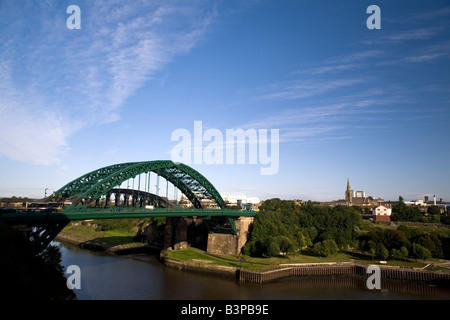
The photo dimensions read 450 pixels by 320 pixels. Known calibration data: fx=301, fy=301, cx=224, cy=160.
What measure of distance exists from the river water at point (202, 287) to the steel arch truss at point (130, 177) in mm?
9797

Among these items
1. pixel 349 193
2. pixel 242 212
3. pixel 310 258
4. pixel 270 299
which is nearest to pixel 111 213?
pixel 270 299

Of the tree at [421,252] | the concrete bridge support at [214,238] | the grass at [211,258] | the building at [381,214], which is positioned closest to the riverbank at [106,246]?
the concrete bridge support at [214,238]

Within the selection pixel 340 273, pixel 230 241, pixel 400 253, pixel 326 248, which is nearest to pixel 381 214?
pixel 400 253

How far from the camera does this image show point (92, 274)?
3638 centimetres

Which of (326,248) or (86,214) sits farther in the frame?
Result: (326,248)

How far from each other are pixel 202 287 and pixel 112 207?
20425 mm

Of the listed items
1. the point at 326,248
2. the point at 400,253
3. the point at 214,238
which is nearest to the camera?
the point at 400,253

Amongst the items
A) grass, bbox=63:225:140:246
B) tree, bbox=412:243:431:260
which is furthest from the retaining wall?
grass, bbox=63:225:140:246

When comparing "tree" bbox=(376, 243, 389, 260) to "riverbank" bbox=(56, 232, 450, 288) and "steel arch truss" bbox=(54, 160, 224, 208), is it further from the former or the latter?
"steel arch truss" bbox=(54, 160, 224, 208)

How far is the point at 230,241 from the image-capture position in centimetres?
5134

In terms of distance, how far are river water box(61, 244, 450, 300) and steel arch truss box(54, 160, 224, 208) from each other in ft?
32.1

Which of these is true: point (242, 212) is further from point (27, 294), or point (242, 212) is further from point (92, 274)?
point (27, 294)

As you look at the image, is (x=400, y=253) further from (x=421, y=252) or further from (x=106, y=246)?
(x=106, y=246)
